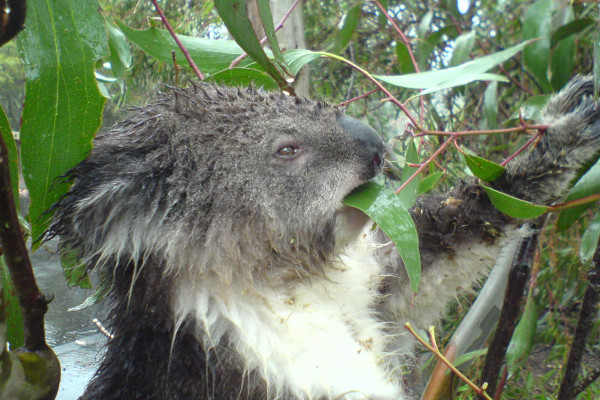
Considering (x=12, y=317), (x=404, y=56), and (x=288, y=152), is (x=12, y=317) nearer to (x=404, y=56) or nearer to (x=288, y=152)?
(x=288, y=152)

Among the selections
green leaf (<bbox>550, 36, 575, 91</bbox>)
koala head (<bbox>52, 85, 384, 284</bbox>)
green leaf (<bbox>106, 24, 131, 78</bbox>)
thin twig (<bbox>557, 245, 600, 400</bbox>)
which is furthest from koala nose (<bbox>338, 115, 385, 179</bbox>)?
green leaf (<bbox>550, 36, 575, 91</bbox>)

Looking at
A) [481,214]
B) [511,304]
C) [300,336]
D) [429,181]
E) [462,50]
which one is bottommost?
[511,304]

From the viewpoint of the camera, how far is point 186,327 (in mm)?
1305

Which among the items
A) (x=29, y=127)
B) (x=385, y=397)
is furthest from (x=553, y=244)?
(x=29, y=127)

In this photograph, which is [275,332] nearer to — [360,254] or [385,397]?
[385,397]

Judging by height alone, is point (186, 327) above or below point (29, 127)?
below

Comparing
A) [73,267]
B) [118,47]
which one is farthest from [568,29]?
[73,267]

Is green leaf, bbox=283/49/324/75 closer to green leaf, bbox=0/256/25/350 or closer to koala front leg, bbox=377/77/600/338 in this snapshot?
koala front leg, bbox=377/77/600/338

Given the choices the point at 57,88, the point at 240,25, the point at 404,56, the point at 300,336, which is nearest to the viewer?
the point at 240,25

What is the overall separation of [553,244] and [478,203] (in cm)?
142

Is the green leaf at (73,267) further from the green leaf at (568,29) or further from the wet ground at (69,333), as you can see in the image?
the green leaf at (568,29)

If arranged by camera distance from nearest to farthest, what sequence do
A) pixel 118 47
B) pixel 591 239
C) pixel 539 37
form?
pixel 591 239 → pixel 118 47 → pixel 539 37

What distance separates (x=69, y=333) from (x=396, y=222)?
292cm

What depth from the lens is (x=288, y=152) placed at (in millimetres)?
1381
